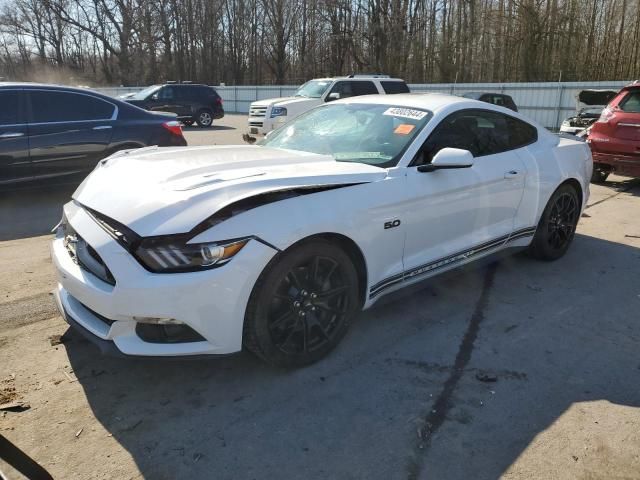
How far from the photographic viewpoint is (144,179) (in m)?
2.99

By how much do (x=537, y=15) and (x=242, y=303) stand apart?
1086 inches

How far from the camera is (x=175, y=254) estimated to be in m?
2.54

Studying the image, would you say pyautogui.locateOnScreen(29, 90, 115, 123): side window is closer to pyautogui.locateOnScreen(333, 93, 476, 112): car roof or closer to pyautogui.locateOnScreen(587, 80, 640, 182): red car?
pyautogui.locateOnScreen(333, 93, 476, 112): car roof

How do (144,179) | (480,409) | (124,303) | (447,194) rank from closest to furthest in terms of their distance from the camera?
1. (124,303)
2. (480,409)
3. (144,179)
4. (447,194)

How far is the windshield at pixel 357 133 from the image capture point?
3637mm

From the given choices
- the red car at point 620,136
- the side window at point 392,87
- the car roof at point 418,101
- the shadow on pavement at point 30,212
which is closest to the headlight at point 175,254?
the car roof at point 418,101

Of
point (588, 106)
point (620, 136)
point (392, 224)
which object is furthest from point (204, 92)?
point (392, 224)

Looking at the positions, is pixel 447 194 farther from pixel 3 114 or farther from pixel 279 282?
pixel 3 114

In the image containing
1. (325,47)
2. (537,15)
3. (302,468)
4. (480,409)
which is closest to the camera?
(302,468)

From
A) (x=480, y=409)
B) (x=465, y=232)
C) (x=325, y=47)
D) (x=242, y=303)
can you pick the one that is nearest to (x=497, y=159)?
(x=465, y=232)

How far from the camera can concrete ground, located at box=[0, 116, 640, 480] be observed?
2377 millimetres

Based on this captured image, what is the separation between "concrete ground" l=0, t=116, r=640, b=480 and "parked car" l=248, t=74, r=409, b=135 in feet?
36.0

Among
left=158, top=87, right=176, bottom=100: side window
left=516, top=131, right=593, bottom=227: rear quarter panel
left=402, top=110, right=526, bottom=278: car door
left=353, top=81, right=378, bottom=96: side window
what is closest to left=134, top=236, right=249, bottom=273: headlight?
left=402, top=110, right=526, bottom=278: car door

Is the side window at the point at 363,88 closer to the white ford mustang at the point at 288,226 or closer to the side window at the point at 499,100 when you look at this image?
the side window at the point at 499,100
